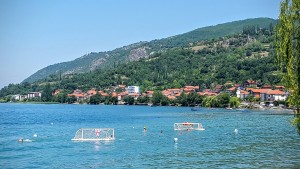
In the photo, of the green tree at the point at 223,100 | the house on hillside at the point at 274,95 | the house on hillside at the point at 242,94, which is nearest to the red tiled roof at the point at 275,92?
the house on hillside at the point at 274,95

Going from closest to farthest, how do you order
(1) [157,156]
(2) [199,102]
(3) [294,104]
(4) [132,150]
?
(3) [294,104] < (1) [157,156] < (4) [132,150] < (2) [199,102]

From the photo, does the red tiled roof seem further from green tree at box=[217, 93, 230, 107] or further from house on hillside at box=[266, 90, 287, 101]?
green tree at box=[217, 93, 230, 107]

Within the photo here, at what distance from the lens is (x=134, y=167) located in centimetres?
3759

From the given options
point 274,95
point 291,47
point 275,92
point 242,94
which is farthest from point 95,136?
point 242,94

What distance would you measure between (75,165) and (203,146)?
63.9 feet

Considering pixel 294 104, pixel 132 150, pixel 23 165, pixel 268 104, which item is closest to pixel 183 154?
pixel 132 150

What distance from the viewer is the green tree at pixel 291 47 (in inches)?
992

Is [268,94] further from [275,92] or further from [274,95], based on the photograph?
[275,92]

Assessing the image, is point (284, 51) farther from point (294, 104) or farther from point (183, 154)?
point (183, 154)

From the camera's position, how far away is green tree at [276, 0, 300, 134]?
25.2 m

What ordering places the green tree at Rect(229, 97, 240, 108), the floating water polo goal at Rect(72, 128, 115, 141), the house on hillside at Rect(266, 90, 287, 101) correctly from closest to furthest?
the floating water polo goal at Rect(72, 128, 115, 141), the green tree at Rect(229, 97, 240, 108), the house on hillside at Rect(266, 90, 287, 101)

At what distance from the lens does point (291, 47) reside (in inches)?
1006

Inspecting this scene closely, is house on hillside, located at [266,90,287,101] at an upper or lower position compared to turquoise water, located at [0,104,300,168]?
upper

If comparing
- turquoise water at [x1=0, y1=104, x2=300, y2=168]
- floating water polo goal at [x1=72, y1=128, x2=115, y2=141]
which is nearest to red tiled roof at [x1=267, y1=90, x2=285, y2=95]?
turquoise water at [x1=0, y1=104, x2=300, y2=168]
